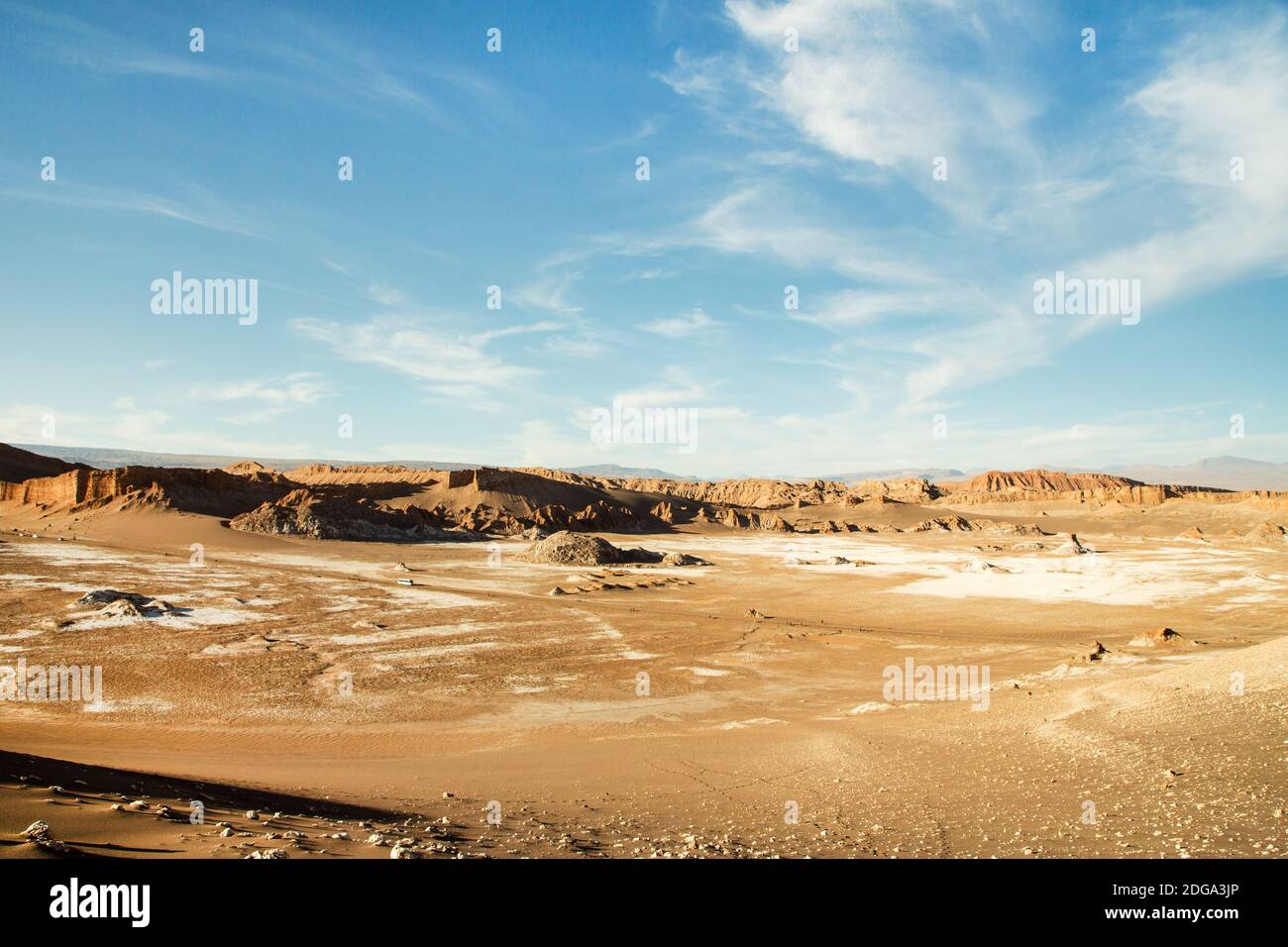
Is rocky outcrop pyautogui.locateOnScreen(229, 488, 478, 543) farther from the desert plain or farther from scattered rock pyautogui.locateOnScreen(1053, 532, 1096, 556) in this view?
scattered rock pyautogui.locateOnScreen(1053, 532, 1096, 556)

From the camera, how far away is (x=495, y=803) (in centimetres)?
798

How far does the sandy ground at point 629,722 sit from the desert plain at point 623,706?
0.08m

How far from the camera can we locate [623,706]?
14.5m

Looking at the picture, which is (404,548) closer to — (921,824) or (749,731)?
(749,731)

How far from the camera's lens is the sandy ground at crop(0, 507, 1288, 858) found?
6465mm

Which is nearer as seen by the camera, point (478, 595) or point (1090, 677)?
point (1090, 677)

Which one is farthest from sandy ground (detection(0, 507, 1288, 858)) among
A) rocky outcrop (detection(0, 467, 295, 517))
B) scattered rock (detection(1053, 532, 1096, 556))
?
rocky outcrop (detection(0, 467, 295, 517))

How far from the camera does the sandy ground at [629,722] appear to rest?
6465mm

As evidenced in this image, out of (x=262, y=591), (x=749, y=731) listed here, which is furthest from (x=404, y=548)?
(x=749, y=731)
